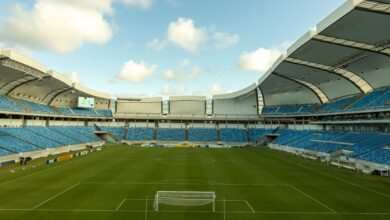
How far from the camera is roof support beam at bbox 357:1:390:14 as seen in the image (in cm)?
2734

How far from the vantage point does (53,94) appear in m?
70.8

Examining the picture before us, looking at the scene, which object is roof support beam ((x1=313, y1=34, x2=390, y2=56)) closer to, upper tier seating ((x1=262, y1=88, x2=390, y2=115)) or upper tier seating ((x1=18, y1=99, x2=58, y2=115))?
upper tier seating ((x1=262, y1=88, x2=390, y2=115))

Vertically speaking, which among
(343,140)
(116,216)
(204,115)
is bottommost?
(116,216)

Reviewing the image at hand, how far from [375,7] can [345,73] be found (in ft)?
92.3

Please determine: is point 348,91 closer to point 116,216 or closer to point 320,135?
point 320,135

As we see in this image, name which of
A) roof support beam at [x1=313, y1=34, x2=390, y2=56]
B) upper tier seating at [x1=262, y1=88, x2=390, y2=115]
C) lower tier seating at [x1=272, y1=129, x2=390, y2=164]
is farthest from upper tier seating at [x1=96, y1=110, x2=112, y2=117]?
roof support beam at [x1=313, y1=34, x2=390, y2=56]

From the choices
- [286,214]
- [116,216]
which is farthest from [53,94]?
[286,214]

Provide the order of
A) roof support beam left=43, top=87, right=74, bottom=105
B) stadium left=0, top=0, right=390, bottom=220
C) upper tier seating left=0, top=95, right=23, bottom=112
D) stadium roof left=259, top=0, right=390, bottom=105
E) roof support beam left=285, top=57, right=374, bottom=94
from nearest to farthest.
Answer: stadium left=0, top=0, right=390, bottom=220 < stadium roof left=259, top=0, right=390, bottom=105 < roof support beam left=285, top=57, right=374, bottom=94 < upper tier seating left=0, top=95, right=23, bottom=112 < roof support beam left=43, top=87, right=74, bottom=105

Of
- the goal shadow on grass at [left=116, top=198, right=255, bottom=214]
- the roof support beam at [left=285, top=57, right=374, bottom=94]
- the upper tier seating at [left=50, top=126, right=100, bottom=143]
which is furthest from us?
the upper tier seating at [left=50, top=126, right=100, bottom=143]

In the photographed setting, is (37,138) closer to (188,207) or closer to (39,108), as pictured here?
(39,108)

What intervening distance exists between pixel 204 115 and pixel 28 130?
5230cm

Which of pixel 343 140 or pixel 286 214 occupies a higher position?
pixel 343 140

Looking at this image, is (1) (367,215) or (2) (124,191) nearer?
(1) (367,215)

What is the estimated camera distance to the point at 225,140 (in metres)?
84.0
